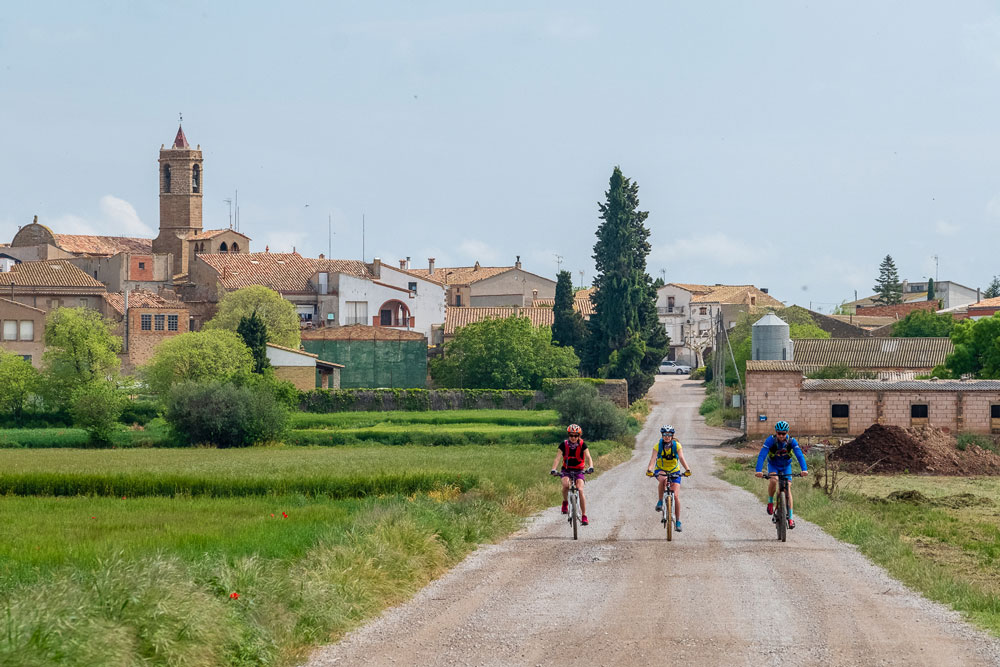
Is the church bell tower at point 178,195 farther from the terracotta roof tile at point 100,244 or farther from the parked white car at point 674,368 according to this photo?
the parked white car at point 674,368

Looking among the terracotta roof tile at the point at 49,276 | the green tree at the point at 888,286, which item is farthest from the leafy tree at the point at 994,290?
the terracotta roof tile at the point at 49,276

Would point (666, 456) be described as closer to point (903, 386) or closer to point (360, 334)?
point (903, 386)

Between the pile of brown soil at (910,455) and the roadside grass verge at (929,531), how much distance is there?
5.57 metres

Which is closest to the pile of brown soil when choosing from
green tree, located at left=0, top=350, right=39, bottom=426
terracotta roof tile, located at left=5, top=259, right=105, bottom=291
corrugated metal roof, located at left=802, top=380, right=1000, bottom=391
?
corrugated metal roof, located at left=802, top=380, right=1000, bottom=391

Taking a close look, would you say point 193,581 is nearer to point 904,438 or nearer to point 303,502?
point 303,502

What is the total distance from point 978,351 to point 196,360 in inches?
1682

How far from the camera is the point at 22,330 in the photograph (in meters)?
94.6

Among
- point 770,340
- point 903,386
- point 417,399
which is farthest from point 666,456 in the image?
point 417,399

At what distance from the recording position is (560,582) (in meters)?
16.0

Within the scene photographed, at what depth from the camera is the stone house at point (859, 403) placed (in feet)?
181

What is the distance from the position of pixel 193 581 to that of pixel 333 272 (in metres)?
103

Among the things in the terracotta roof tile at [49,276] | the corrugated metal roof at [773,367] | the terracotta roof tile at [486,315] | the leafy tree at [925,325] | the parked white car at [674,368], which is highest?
the terracotta roof tile at [49,276]

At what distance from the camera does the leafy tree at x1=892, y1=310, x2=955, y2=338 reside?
4092 inches

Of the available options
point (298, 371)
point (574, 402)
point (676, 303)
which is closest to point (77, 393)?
point (298, 371)
